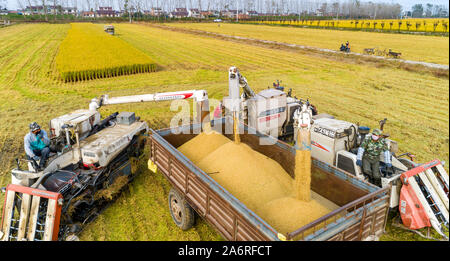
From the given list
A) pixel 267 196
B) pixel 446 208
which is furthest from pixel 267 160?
pixel 446 208

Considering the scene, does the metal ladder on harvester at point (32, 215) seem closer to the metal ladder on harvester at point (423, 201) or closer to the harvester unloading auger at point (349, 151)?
the harvester unloading auger at point (349, 151)

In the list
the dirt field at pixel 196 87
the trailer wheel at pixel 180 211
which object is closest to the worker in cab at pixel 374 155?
the dirt field at pixel 196 87

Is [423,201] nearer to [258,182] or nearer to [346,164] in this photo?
[346,164]

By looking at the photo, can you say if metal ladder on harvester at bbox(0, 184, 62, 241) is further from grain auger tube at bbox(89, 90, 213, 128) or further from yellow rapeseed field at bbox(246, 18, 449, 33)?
yellow rapeseed field at bbox(246, 18, 449, 33)

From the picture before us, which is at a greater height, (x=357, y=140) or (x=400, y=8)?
(x=400, y=8)

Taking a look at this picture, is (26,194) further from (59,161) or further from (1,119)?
(1,119)

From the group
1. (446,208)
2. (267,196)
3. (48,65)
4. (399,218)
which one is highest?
(48,65)


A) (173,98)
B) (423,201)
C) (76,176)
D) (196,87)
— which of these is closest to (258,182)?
(423,201)
